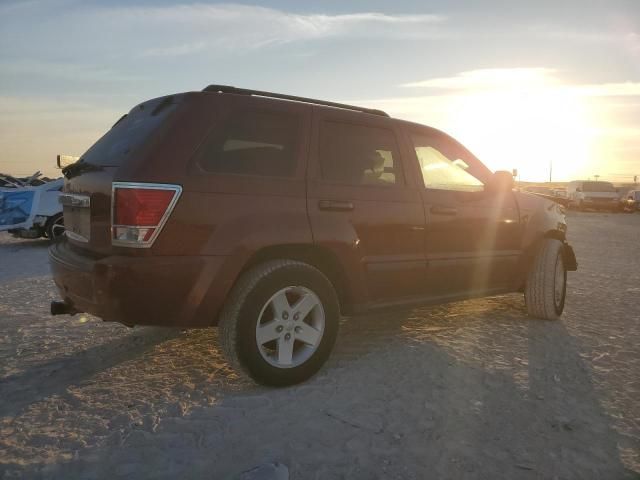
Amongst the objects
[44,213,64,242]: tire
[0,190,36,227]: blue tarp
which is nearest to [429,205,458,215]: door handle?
[44,213,64,242]: tire

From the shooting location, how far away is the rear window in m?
2.92

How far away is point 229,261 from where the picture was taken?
2887 mm

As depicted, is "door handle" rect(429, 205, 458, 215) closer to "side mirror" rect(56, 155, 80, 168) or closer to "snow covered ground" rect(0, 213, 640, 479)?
"snow covered ground" rect(0, 213, 640, 479)

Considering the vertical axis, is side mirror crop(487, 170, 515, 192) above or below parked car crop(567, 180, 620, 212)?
below

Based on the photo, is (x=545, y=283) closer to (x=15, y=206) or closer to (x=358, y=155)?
(x=358, y=155)

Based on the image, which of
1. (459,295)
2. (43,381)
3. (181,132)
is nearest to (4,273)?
(43,381)

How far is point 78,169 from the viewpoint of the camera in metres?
3.21

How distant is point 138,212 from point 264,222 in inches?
28.3

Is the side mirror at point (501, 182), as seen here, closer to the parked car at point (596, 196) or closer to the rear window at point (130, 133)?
the rear window at point (130, 133)

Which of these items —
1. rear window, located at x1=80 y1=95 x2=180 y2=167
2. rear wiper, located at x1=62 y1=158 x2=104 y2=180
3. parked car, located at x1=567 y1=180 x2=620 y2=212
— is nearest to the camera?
rear window, located at x1=80 y1=95 x2=180 y2=167

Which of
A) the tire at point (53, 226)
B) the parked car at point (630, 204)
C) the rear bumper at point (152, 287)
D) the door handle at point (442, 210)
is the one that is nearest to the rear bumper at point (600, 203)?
the parked car at point (630, 204)

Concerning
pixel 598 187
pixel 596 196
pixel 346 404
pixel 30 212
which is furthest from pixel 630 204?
pixel 346 404

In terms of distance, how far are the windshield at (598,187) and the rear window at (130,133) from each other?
32671 mm

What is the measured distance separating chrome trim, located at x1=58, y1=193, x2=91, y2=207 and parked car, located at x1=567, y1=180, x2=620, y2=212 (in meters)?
31.4
